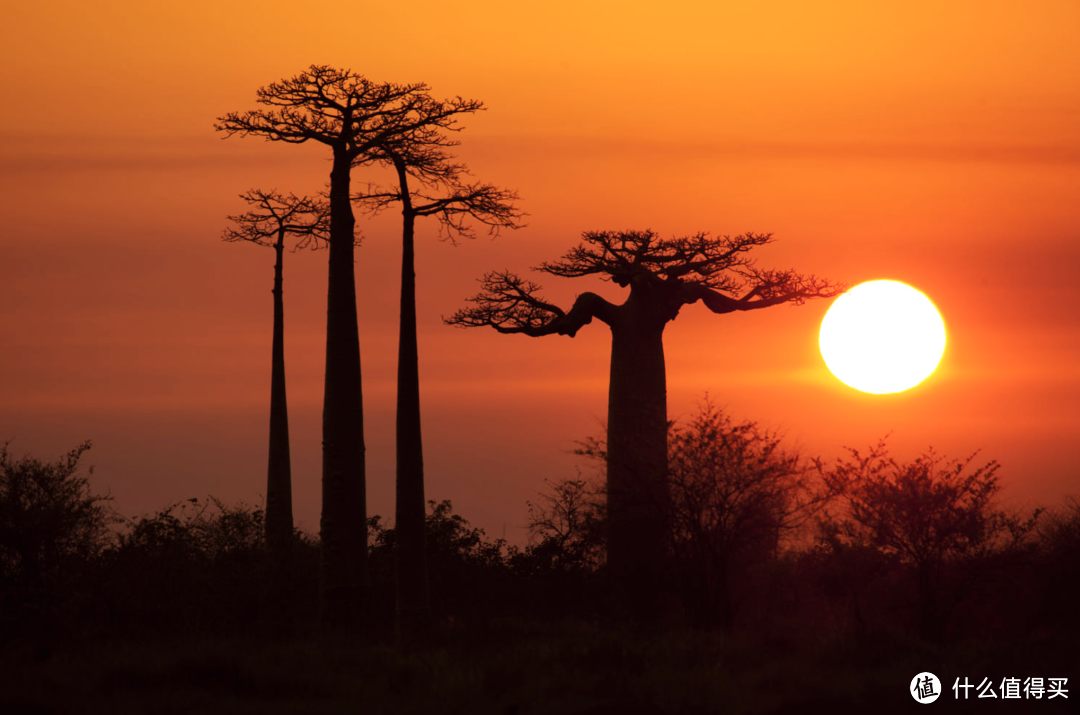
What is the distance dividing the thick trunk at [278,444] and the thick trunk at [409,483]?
7.66 metres

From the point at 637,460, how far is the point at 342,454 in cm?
485

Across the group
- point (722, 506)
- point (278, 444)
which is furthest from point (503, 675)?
point (278, 444)

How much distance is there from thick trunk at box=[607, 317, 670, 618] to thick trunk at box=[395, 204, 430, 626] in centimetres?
312

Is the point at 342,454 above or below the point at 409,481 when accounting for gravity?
above

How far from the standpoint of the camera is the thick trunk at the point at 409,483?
17672 mm

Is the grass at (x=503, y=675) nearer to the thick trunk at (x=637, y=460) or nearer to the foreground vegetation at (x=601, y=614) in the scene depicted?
the foreground vegetation at (x=601, y=614)

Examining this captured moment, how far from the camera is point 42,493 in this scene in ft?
48.5

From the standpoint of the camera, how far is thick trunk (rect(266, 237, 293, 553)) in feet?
83.7

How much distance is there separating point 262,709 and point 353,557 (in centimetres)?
695

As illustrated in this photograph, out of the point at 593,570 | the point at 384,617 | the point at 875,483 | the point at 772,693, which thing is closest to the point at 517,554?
the point at 593,570

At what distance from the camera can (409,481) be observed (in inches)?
702

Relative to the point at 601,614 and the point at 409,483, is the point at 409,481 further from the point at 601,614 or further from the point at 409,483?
the point at 601,614

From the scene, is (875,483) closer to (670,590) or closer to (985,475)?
(985,475)

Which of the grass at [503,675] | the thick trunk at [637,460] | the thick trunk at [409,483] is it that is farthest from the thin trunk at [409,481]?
the thick trunk at [637,460]
